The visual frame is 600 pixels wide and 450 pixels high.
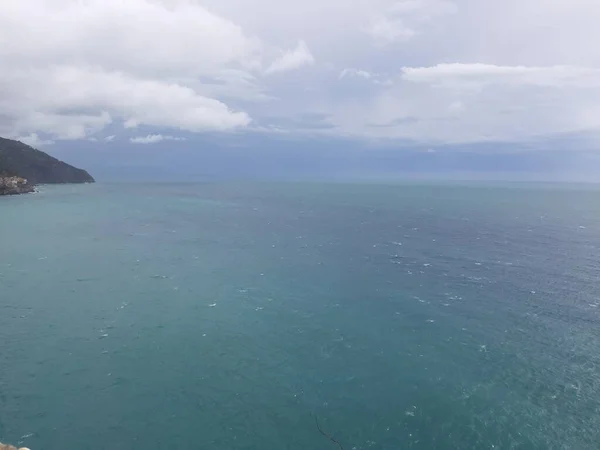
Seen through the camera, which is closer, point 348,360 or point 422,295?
point 348,360

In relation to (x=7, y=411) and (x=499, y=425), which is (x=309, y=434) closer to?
(x=499, y=425)

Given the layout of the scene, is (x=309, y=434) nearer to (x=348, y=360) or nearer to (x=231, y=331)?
(x=348, y=360)

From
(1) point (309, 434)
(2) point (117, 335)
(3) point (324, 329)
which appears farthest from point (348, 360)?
(2) point (117, 335)

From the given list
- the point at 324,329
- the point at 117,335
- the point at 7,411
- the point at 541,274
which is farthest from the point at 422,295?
the point at 7,411

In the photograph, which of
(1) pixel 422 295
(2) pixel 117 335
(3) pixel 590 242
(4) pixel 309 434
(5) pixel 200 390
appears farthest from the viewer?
(3) pixel 590 242

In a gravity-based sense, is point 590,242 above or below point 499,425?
above

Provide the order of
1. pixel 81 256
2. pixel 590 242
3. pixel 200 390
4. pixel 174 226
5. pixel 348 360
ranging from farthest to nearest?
pixel 174 226 < pixel 590 242 < pixel 81 256 < pixel 348 360 < pixel 200 390
